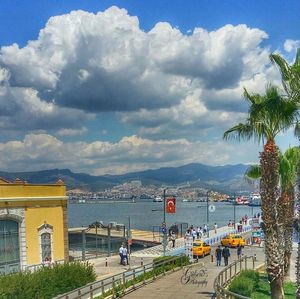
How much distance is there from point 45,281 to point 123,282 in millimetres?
3902

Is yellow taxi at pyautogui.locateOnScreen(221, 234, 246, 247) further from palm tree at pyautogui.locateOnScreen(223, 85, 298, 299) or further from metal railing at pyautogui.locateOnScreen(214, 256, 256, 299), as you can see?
palm tree at pyautogui.locateOnScreen(223, 85, 298, 299)

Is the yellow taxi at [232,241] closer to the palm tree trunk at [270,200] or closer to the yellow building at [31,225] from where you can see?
the yellow building at [31,225]

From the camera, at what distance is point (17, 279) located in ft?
56.7

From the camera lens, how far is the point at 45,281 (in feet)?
61.5

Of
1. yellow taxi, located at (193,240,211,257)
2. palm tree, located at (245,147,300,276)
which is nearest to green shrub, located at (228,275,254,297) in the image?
palm tree, located at (245,147,300,276)

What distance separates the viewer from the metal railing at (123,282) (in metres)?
18.8

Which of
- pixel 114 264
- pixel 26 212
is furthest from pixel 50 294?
pixel 114 264

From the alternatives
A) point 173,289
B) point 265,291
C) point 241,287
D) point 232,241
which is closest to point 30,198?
point 173,289

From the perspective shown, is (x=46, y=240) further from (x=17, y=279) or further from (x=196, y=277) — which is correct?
(x=17, y=279)

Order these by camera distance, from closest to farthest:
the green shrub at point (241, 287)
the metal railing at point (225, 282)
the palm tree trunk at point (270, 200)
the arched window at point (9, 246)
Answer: the metal railing at point (225, 282) → the palm tree trunk at point (270, 200) → the green shrub at point (241, 287) → the arched window at point (9, 246)

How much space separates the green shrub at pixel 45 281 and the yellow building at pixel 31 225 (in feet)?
28.3

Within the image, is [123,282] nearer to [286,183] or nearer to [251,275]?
[251,275]

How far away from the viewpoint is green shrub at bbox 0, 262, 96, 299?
16.8 m

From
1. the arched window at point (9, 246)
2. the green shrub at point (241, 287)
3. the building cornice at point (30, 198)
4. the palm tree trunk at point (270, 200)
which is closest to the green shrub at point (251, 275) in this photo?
the green shrub at point (241, 287)
